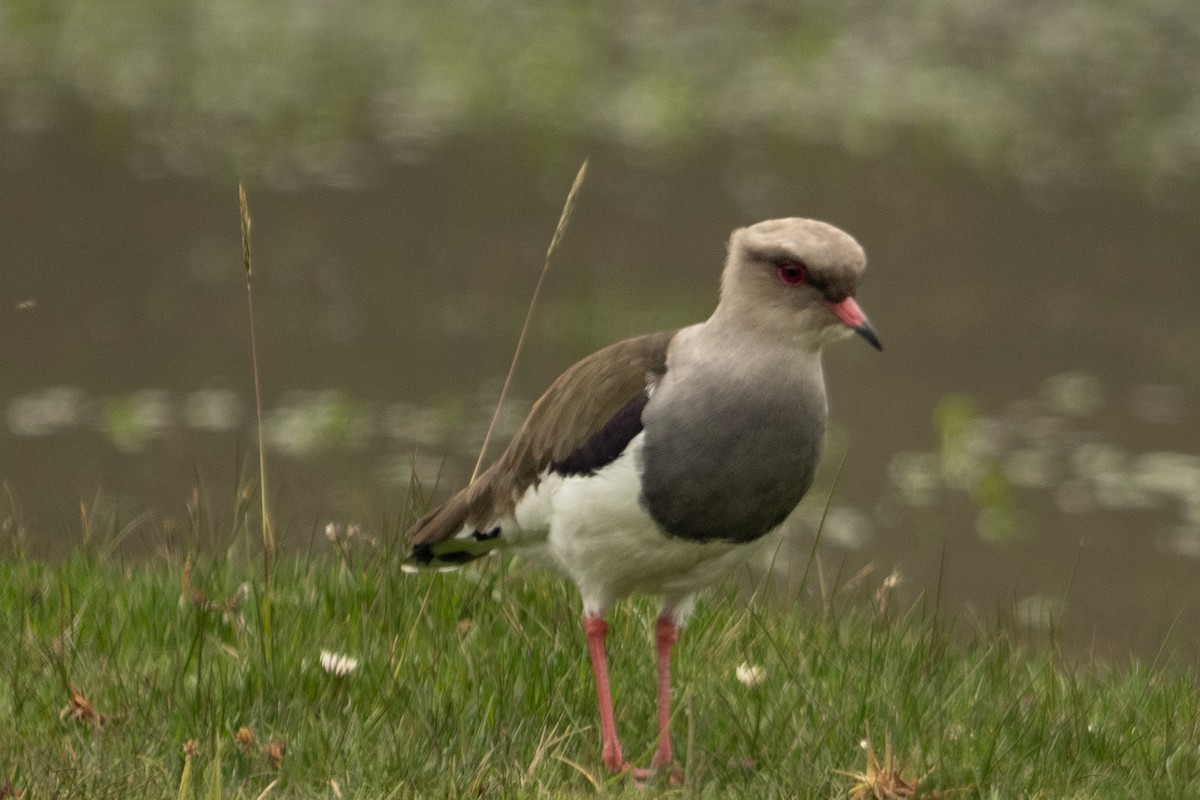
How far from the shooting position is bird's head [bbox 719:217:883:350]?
176 inches

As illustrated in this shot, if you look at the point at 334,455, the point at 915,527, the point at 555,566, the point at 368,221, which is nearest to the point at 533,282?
the point at 368,221

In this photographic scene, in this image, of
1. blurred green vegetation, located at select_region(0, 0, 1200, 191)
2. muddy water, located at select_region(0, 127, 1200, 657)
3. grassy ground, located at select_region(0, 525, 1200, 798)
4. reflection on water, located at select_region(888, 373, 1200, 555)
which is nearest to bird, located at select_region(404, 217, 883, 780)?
grassy ground, located at select_region(0, 525, 1200, 798)

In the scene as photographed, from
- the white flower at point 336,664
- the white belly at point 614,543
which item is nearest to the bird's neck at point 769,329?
the white belly at point 614,543

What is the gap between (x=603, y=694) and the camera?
4730 mm

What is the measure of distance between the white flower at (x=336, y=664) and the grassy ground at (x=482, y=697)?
0.08 feet

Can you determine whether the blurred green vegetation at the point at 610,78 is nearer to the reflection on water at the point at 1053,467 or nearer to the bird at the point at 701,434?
the reflection on water at the point at 1053,467

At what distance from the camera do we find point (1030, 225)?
13.1m

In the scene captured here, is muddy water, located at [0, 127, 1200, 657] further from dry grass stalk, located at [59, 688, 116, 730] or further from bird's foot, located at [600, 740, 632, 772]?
bird's foot, located at [600, 740, 632, 772]

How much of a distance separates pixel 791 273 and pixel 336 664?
147 centimetres

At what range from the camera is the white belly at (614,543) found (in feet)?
15.1

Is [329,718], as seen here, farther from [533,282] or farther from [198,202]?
[198,202]

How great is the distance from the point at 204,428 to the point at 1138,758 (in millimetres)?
5346

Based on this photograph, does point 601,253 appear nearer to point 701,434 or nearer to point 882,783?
point 701,434

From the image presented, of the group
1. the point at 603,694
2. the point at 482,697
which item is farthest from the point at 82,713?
the point at 603,694
